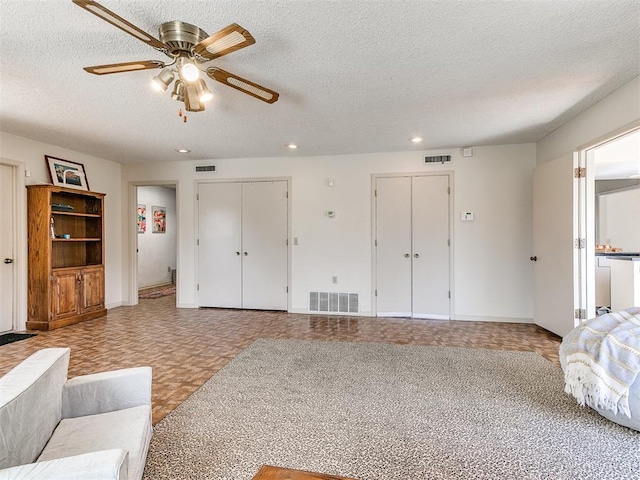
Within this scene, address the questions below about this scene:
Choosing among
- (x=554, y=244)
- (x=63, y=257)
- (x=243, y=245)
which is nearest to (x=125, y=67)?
(x=243, y=245)

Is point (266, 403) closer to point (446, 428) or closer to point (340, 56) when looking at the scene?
point (446, 428)

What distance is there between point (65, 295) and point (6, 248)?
906 mm

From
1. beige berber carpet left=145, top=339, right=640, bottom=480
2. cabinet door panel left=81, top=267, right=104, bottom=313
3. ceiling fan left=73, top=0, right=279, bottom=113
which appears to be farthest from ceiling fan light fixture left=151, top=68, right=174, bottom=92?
cabinet door panel left=81, top=267, right=104, bottom=313

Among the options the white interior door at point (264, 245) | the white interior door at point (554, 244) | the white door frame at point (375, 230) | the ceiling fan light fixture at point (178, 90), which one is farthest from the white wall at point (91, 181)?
the white interior door at point (554, 244)

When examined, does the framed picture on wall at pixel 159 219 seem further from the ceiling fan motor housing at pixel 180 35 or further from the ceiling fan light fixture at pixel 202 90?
the ceiling fan motor housing at pixel 180 35

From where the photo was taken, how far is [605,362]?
211 cm

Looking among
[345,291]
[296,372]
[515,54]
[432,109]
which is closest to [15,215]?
[296,372]

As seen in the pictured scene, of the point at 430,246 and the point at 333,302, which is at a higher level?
the point at 430,246

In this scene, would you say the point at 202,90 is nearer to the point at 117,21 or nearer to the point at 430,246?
the point at 117,21

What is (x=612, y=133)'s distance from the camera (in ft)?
10.2

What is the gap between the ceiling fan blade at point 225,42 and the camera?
5.55 ft

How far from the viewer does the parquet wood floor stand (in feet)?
10.2

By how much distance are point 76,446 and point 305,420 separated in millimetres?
1244

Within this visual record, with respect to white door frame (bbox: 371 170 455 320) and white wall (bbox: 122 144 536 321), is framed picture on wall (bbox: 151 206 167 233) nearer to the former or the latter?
white wall (bbox: 122 144 536 321)
